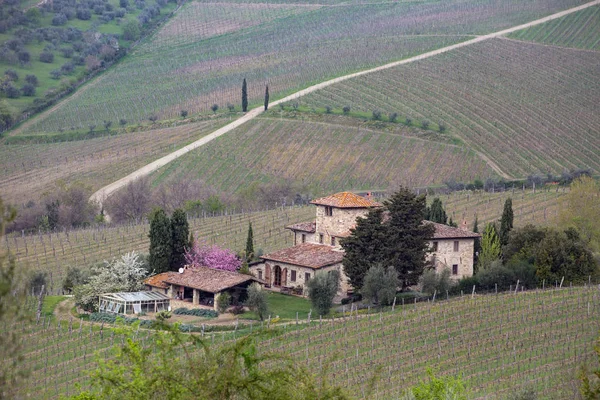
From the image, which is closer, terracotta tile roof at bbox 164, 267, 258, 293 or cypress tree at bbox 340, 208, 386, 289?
terracotta tile roof at bbox 164, 267, 258, 293

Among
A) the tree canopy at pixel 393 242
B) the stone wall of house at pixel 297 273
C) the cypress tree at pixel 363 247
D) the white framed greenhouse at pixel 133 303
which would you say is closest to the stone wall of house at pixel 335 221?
the stone wall of house at pixel 297 273

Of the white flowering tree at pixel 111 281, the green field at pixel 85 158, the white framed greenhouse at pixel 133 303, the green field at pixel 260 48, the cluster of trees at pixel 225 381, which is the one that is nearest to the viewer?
the cluster of trees at pixel 225 381

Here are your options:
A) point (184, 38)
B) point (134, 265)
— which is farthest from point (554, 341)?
point (184, 38)

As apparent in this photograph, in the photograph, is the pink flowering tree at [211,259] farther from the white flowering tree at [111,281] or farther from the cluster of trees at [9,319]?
the cluster of trees at [9,319]

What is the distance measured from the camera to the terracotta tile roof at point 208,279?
4784 cm

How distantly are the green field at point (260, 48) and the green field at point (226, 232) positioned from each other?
4390cm

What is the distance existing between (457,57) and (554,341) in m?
83.8

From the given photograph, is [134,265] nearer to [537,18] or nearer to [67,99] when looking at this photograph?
[67,99]

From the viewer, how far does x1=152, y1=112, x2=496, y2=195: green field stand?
8944 cm

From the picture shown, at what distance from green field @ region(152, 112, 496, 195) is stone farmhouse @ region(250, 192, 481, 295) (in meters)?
32.5

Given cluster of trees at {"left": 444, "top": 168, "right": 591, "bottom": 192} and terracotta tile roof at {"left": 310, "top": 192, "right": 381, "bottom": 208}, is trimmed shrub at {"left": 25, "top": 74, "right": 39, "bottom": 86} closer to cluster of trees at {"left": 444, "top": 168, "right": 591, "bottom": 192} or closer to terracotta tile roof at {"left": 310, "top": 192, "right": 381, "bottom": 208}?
cluster of trees at {"left": 444, "top": 168, "right": 591, "bottom": 192}

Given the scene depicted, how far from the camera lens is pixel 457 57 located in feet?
398

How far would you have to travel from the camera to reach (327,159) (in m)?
93.9

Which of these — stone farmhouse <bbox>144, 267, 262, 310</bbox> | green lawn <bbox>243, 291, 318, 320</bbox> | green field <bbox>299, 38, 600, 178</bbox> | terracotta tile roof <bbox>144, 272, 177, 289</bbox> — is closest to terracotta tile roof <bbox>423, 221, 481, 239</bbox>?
green lawn <bbox>243, 291, 318, 320</bbox>
